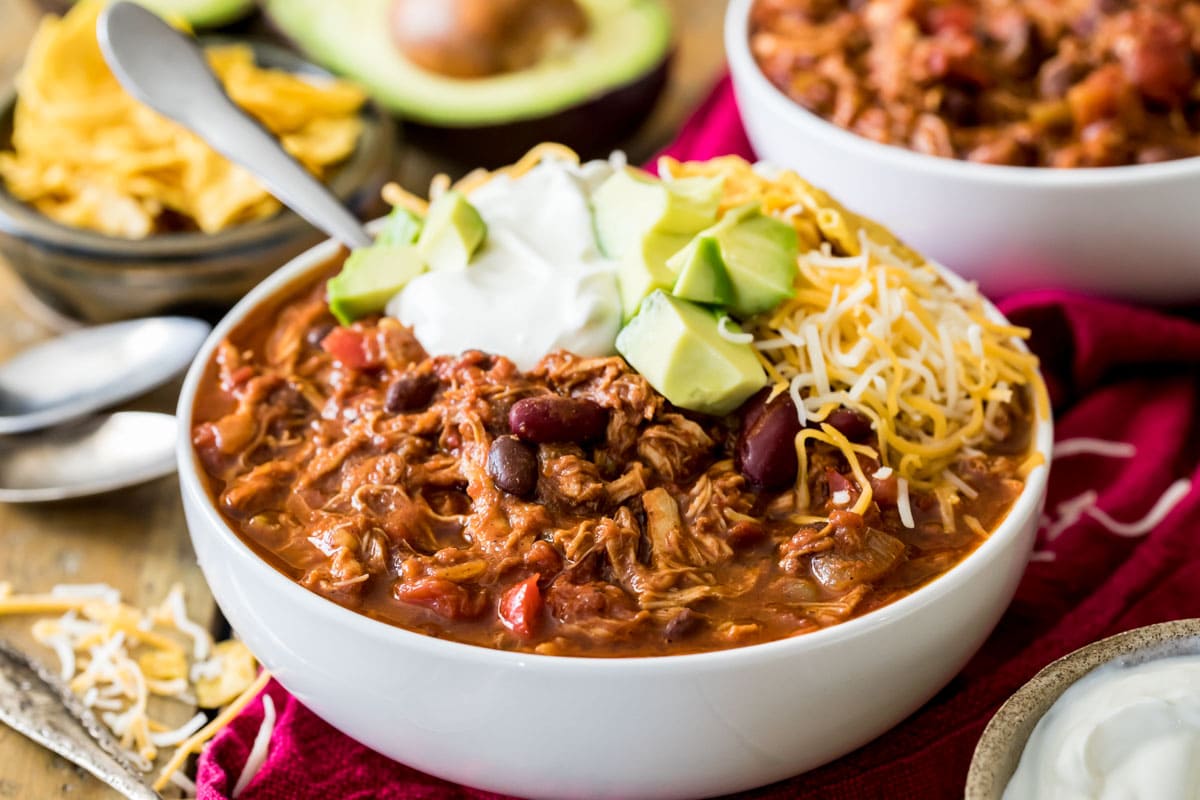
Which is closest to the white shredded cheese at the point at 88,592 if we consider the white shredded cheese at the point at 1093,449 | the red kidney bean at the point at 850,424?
the red kidney bean at the point at 850,424

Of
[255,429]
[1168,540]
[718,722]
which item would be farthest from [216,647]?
[1168,540]

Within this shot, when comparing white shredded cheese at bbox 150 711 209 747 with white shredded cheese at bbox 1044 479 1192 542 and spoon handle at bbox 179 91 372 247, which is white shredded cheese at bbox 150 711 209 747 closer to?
spoon handle at bbox 179 91 372 247

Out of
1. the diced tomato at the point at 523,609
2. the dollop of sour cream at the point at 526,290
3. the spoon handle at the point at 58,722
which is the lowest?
the spoon handle at the point at 58,722

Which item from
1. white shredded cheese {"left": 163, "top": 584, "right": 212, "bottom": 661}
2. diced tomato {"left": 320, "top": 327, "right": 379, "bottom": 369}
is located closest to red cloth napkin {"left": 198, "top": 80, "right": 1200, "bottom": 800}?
white shredded cheese {"left": 163, "top": 584, "right": 212, "bottom": 661}

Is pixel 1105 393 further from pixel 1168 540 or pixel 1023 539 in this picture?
pixel 1023 539

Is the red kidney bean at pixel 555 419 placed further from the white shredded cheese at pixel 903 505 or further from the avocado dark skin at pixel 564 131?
the avocado dark skin at pixel 564 131
